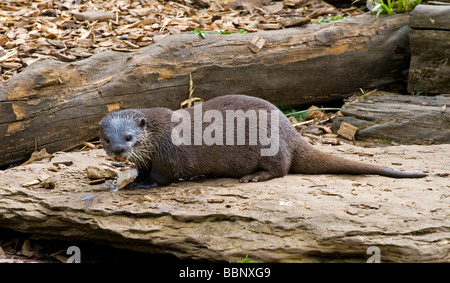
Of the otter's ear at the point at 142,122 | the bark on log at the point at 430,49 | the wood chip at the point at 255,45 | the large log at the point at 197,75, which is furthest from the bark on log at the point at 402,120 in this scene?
the otter's ear at the point at 142,122

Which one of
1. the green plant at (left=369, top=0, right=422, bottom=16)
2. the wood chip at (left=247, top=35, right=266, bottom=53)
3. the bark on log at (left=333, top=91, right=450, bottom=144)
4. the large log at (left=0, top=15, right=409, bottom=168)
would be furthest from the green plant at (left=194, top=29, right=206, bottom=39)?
the green plant at (left=369, top=0, right=422, bottom=16)

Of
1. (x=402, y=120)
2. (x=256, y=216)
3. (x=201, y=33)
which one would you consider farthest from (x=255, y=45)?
(x=256, y=216)

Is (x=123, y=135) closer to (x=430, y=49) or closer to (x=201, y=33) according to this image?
(x=201, y=33)

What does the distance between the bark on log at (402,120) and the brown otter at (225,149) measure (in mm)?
1365

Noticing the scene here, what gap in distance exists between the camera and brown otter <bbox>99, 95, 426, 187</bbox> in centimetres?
377

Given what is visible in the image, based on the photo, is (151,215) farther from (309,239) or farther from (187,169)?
(309,239)

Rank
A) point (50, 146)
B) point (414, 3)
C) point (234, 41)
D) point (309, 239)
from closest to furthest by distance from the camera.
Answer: point (309, 239) → point (50, 146) → point (234, 41) → point (414, 3)

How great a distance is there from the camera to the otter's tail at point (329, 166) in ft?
12.6

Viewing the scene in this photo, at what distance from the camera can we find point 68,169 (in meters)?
4.26

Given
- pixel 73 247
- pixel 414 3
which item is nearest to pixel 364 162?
→ pixel 73 247

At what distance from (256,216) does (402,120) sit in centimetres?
251

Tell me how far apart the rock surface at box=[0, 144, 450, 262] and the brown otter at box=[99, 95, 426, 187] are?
0.09 metres

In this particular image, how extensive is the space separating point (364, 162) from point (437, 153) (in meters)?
0.68

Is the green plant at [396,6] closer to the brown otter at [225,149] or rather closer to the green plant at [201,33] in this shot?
the green plant at [201,33]
